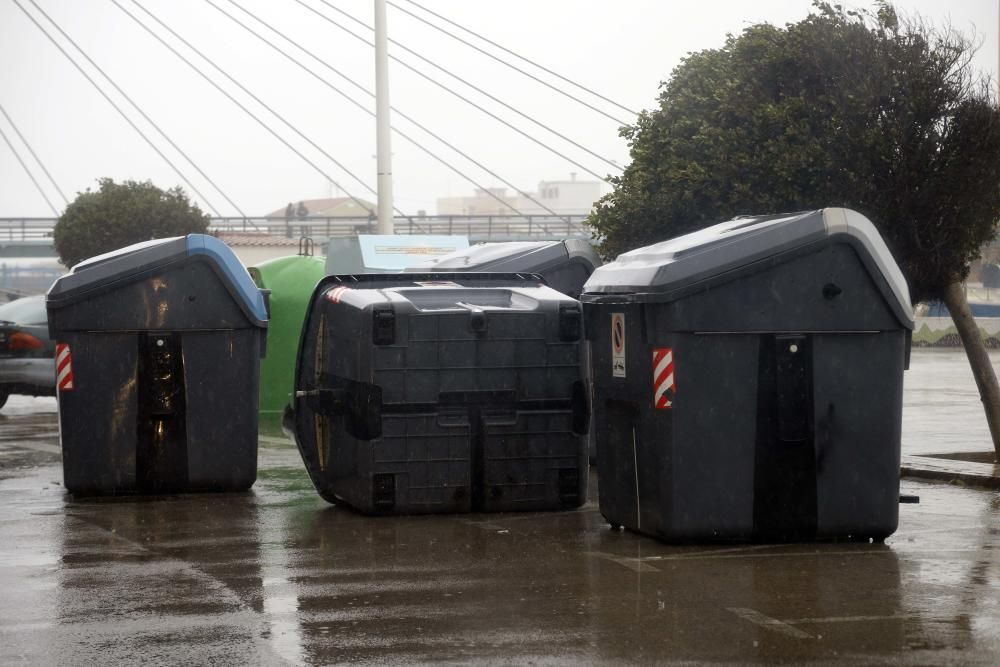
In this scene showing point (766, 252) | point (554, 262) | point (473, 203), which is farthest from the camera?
point (473, 203)

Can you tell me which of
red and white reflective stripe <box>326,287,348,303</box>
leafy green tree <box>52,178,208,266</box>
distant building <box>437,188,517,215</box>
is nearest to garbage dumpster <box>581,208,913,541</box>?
red and white reflective stripe <box>326,287,348,303</box>

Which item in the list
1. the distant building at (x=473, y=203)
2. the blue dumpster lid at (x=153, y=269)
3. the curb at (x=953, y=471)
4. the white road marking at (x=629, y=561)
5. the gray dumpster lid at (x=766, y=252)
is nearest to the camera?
the white road marking at (x=629, y=561)

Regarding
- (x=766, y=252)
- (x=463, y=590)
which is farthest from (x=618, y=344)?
(x=463, y=590)

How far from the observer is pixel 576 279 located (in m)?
11.7

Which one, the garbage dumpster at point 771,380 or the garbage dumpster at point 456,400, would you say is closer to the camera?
the garbage dumpster at point 771,380

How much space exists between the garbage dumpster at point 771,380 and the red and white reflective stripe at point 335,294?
7.20ft

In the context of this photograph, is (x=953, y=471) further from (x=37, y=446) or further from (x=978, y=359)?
(x=37, y=446)

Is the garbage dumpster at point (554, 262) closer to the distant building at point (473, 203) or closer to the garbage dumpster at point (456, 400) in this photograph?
the garbage dumpster at point (456, 400)

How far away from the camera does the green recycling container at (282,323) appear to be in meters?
17.4

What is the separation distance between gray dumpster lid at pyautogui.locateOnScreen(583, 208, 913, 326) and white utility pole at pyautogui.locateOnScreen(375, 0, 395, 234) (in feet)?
53.2

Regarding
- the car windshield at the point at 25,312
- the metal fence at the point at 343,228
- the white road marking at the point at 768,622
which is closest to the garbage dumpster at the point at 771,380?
the white road marking at the point at 768,622

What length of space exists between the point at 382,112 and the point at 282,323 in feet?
23.8

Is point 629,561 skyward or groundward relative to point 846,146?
groundward

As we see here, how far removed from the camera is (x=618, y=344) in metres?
8.12
